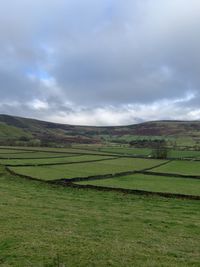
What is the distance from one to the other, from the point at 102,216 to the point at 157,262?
861cm

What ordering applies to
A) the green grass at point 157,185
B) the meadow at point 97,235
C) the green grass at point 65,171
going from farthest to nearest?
the green grass at point 65,171 < the green grass at point 157,185 < the meadow at point 97,235

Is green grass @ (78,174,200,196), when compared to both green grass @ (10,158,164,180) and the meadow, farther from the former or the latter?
the meadow

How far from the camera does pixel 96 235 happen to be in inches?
565

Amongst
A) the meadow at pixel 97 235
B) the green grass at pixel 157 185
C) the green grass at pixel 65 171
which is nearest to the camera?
the meadow at pixel 97 235

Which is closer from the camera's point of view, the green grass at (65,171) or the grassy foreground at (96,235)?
the grassy foreground at (96,235)

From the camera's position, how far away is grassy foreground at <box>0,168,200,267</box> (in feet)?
35.7

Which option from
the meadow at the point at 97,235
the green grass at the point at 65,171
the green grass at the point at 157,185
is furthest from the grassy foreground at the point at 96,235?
the green grass at the point at 65,171

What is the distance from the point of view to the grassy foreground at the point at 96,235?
10867 millimetres

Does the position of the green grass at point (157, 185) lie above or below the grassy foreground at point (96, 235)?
below

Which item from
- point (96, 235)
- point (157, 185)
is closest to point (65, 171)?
point (157, 185)

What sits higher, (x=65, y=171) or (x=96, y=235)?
(x=96, y=235)

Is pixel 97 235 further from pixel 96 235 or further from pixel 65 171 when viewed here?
pixel 65 171

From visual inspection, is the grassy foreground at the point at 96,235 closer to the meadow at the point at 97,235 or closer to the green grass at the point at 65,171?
A: the meadow at the point at 97,235

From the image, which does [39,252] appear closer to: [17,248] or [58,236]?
[17,248]
